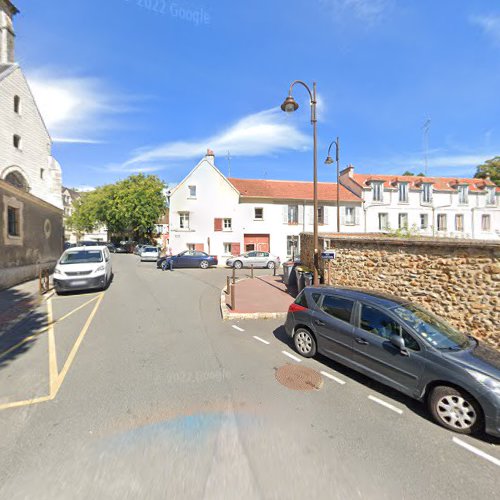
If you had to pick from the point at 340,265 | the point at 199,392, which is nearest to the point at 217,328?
the point at 199,392

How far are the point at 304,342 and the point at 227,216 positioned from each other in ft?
62.6

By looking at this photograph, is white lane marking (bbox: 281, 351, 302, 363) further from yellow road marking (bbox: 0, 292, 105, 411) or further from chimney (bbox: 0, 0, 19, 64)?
chimney (bbox: 0, 0, 19, 64)

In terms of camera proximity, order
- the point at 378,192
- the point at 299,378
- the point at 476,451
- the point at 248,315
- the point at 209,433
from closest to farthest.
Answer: the point at 476,451 < the point at 209,433 < the point at 299,378 < the point at 248,315 < the point at 378,192

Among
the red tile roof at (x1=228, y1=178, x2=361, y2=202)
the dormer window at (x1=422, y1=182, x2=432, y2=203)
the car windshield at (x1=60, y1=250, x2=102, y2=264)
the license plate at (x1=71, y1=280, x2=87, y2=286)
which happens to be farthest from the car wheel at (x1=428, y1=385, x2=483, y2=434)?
the dormer window at (x1=422, y1=182, x2=432, y2=203)

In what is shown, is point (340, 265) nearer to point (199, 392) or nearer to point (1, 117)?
point (199, 392)

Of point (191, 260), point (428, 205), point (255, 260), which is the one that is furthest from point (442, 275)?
point (428, 205)

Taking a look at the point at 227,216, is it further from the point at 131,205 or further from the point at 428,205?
the point at 428,205

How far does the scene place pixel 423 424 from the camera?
3.27 meters

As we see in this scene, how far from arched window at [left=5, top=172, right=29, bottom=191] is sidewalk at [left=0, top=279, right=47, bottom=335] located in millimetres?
8459

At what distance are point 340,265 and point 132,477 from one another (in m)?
8.21

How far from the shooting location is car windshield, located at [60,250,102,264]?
33.6 feet

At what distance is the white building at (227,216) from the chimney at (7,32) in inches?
542

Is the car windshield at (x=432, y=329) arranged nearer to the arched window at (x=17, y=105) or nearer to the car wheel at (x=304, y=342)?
the car wheel at (x=304, y=342)

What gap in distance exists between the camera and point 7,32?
18.1 metres
